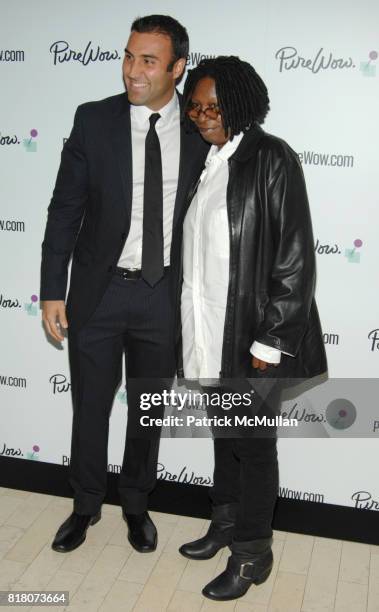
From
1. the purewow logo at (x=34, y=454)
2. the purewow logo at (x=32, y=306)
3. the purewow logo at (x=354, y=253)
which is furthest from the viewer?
the purewow logo at (x=34, y=454)

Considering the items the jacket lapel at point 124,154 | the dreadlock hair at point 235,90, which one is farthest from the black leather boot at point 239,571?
the dreadlock hair at point 235,90

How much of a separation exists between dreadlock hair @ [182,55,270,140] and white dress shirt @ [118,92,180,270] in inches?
9.7

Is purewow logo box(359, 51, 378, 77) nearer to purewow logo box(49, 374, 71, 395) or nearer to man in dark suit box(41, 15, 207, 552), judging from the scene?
man in dark suit box(41, 15, 207, 552)

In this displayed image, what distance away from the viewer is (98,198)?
2.61 m

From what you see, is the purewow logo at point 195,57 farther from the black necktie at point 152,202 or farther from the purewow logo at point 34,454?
the purewow logo at point 34,454

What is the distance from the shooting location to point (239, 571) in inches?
102

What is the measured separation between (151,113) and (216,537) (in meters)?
1.50

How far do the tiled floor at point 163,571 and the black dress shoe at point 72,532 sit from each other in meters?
0.03

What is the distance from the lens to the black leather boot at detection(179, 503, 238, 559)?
2820 millimetres

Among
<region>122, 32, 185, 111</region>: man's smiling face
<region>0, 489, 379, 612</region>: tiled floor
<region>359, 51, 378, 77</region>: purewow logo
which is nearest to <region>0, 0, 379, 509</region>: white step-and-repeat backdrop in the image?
<region>359, 51, 378, 77</region>: purewow logo

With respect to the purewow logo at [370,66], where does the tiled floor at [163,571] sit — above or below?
below

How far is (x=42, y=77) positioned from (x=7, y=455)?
5.06 feet

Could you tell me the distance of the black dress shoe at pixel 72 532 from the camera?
2.84 meters

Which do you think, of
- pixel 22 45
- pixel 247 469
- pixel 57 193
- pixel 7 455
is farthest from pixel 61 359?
pixel 22 45
